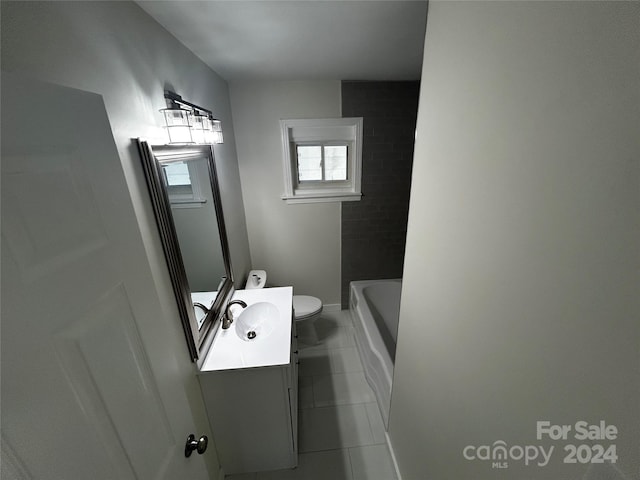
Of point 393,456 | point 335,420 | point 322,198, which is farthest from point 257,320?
point 322,198

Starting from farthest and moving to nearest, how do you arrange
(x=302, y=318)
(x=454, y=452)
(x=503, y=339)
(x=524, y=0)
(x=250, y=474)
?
1. (x=302, y=318)
2. (x=250, y=474)
3. (x=454, y=452)
4. (x=503, y=339)
5. (x=524, y=0)

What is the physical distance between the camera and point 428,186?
897 mm

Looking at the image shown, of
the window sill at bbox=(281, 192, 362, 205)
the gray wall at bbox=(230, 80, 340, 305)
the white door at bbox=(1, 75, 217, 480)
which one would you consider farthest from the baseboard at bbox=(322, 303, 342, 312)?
the white door at bbox=(1, 75, 217, 480)

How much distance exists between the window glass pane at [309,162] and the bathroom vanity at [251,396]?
4.82 feet

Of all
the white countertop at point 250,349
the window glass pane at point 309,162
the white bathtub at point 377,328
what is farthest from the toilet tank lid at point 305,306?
the window glass pane at point 309,162

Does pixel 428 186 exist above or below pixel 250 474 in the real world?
above

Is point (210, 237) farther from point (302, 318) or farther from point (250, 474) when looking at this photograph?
point (250, 474)

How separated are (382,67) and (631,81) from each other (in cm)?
181

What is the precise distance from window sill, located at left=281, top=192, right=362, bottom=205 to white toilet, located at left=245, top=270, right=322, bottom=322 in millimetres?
779

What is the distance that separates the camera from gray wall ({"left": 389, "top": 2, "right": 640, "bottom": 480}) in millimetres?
366

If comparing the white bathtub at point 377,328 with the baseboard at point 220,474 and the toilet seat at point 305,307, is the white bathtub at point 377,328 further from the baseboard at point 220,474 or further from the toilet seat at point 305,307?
the baseboard at point 220,474

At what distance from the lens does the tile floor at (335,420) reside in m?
1.52

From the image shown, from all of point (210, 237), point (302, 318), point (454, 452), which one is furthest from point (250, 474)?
point (210, 237)

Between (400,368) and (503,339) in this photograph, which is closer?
(503,339)
